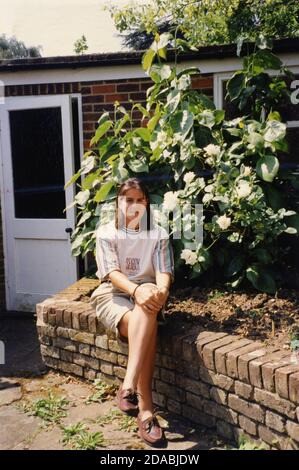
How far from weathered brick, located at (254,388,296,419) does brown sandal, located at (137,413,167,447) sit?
0.55 meters

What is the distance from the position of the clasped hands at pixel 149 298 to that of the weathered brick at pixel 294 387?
32.4 inches

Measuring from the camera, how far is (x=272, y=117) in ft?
12.9

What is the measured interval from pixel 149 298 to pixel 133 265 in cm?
42

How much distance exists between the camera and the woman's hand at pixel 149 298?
286cm

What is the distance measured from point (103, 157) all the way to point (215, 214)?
107 centimetres

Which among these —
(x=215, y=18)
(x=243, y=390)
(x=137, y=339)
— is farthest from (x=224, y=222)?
(x=215, y=18)

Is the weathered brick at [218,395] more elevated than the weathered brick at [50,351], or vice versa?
the weathered brick at [218,395]

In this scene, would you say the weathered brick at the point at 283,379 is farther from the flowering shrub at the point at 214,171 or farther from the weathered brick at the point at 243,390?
the flowering shrub at the point at 214,171

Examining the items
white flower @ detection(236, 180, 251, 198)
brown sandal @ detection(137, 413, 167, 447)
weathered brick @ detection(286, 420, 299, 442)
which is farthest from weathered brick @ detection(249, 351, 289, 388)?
white flower @ detection(236, 180, 251, 198)

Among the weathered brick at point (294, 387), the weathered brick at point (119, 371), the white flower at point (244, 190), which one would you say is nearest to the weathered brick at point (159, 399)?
the weathered brick at point (119, 371)

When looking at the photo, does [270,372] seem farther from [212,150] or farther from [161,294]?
[212,150]
